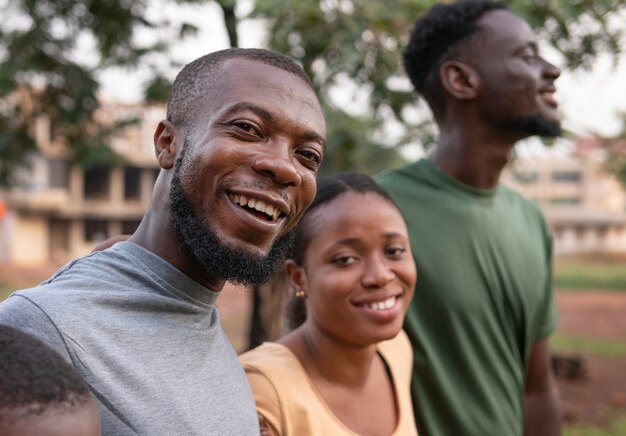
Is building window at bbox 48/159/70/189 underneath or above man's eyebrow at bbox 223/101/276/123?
underneath

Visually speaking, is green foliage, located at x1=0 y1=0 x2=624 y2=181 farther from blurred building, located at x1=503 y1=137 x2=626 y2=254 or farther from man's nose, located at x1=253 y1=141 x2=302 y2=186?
blurred building, located at x1=503 y1=137 x2=626 y2=254

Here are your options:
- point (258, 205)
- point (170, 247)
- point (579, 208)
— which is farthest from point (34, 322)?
point (579, 208)

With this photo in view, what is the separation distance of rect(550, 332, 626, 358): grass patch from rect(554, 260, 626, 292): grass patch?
8.24 meters

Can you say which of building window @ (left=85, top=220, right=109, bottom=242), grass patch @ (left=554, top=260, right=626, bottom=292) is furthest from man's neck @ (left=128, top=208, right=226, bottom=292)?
building window @ (left=85, top=220, right=109, bottom=242)

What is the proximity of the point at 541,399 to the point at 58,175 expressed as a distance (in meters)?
24.0

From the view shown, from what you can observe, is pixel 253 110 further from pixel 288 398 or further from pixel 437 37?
pixel 437 37

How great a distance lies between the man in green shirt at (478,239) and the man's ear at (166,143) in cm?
114

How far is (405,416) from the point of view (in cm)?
199

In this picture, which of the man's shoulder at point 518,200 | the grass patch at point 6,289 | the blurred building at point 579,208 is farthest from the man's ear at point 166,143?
the blurred building at point 579,208

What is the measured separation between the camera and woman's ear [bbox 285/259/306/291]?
2.10 metres

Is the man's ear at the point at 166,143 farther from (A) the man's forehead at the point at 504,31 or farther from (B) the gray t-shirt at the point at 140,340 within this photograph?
(A) the man's forehead at the point at 504,31

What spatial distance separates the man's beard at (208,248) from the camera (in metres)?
1.39

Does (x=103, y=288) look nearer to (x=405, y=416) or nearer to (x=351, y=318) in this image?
(x=351, y=318)

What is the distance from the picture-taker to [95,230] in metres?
25.6
